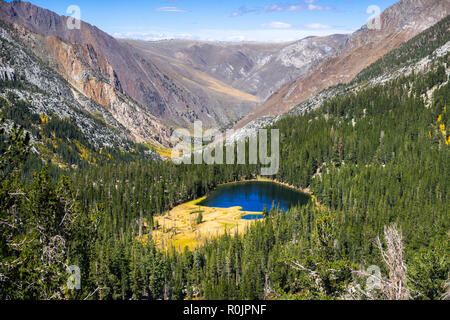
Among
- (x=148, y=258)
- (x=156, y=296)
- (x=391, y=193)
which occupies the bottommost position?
(x=156, y=296)

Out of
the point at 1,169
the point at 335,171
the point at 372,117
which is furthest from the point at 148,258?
the point at 372,117

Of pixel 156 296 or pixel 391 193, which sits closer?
pixel 156 296

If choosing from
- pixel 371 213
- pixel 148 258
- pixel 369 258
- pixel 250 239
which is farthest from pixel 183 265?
pixel 371 213

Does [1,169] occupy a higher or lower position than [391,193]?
higher

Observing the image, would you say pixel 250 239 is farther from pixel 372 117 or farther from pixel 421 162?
pixel 372 117

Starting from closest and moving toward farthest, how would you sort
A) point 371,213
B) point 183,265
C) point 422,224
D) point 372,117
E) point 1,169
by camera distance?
point 1,169 < point 183,265 < point 422,224 < point 371,213 < point 372,117

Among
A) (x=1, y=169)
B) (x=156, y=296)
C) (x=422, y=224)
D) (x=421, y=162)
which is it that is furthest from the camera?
(x=421, y=162)
